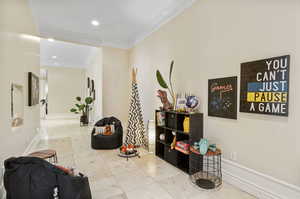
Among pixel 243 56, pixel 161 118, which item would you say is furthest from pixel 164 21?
pixel 161 118

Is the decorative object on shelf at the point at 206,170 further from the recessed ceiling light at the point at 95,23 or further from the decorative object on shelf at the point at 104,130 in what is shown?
the recessed ceiling light at the point at 95,23

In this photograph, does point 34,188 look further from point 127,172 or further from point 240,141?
point 240,141

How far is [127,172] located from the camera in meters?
2.75

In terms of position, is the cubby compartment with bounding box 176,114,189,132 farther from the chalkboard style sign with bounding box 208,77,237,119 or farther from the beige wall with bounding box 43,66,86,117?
the beige wall with bounding box 43,66,86,117

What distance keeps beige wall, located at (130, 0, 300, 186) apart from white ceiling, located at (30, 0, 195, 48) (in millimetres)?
589

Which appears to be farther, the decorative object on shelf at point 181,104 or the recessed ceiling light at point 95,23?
the recessed ceiling light at point 95,23

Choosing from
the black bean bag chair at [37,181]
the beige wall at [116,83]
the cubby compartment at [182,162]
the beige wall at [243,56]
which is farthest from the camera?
the beige wall at [116,83]

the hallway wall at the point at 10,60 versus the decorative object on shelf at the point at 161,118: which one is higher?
the hallway wall at the point at 10,60

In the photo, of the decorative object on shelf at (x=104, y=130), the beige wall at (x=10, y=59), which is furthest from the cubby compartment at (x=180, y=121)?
the beige wall at (x=10, y=59)

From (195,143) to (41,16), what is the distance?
4.83 m

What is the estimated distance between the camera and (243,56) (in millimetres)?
2234

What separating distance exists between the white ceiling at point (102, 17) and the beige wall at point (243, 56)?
589 mm

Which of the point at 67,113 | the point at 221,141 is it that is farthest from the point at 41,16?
the point at 67,113

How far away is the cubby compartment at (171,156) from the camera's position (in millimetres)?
2973
